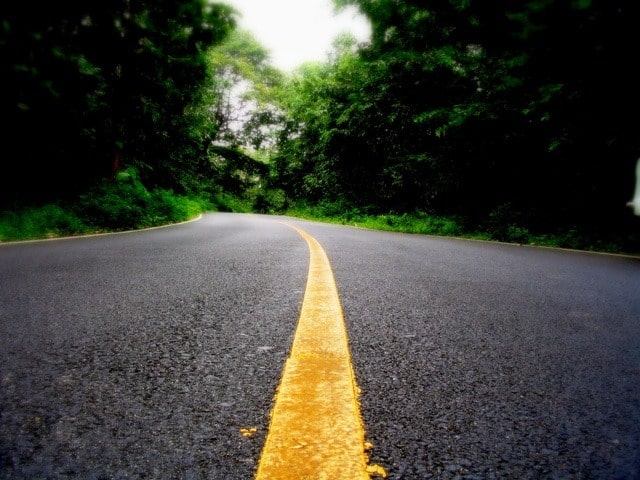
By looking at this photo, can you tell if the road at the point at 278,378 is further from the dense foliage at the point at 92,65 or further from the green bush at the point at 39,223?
the green bush at the point at 39,223

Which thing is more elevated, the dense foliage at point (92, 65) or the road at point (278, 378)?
the dense foliage at point (92, 65)

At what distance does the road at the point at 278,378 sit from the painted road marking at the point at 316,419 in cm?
4

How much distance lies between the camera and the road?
2.89 ft

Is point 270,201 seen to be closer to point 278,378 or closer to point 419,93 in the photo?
point 419,93

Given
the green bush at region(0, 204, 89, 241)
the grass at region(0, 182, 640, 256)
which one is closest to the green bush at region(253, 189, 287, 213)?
the grass at region(0, 182, 640, 256)

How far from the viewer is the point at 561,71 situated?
703 millimetres

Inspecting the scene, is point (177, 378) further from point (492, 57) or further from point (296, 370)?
point (492, 57)

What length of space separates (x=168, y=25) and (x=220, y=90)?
41.0 metres

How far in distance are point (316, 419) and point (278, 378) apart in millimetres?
317

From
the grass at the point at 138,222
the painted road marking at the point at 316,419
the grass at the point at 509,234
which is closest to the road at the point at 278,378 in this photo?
the painted road marking at the point at 316,419

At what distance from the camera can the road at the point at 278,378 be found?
2.89 feet

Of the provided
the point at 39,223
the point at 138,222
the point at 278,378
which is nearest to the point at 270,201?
the point at 138,222

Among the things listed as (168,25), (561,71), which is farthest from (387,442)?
(168,25)

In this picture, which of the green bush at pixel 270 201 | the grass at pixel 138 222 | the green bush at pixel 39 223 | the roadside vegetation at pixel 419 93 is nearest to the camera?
the roadside vegetation at pixel 419 93
